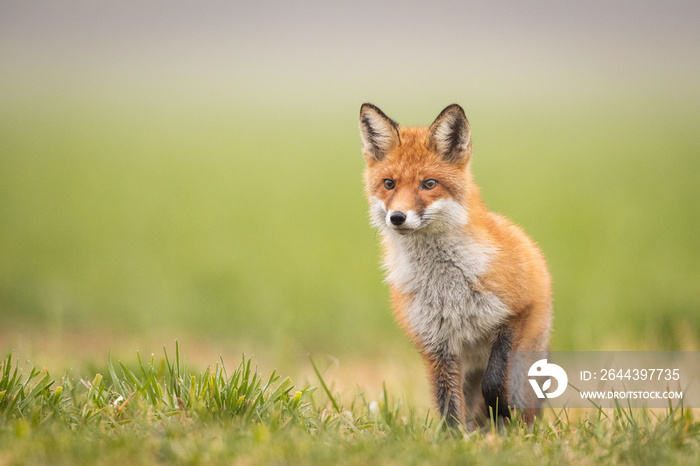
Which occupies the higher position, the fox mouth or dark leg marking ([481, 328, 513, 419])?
the fox mouth

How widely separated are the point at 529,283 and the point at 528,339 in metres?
0.38

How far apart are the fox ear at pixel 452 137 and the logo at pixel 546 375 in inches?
56.6

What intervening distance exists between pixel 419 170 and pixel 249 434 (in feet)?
6.26

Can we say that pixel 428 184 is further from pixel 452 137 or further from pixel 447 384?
pixel 447 384

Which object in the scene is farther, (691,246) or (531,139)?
(531,139)

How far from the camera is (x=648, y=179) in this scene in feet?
41.5

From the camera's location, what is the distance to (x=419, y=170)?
4.08m

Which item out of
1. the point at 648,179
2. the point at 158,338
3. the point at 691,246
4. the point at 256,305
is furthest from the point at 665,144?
the point at 158,338

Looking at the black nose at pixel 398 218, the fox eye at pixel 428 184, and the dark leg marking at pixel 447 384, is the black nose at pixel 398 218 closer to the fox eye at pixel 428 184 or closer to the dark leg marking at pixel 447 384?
the fox eye at pixel 428 184

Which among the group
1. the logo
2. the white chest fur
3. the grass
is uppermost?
the white chest fur

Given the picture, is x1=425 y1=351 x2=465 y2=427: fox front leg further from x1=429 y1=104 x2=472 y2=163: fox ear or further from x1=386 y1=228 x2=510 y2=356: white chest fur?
x1=429 y1=104 x2=472 y2=163: fox ear

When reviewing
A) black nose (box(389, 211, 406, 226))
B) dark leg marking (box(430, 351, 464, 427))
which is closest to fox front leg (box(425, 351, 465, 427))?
dark leg marking (box(430, 351, 464, 427))

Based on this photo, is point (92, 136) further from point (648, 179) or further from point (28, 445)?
point (28, 445)

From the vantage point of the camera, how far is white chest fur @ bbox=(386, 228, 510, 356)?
13.2ft
